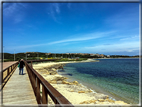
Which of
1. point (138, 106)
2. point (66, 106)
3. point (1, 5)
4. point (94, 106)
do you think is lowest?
point (138, 106)

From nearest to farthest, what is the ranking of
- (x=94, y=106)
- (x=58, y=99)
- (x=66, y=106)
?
1. (x=66, y=106)
2. (x=58, y=99)
3. (x=94, y=106)

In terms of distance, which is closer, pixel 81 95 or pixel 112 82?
pixel 81 95

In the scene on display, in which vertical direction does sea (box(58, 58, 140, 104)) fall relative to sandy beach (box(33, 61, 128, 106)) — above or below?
below

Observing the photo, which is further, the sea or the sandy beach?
the sea

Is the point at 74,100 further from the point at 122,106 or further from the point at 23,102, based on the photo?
the point at 23,102

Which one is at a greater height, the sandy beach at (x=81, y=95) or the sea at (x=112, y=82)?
the sandy beach at (x=81, y=95)

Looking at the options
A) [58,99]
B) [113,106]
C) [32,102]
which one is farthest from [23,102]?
[113,106]

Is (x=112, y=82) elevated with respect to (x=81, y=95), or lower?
lower

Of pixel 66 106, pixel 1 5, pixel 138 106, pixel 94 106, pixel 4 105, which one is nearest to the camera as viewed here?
pixel 66 106

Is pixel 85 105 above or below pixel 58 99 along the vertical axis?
below

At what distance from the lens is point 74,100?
8.48 metres

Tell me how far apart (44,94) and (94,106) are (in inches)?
232

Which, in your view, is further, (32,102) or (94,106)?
(94,106)

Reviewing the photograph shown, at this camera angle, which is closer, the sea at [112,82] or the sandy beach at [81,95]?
the sandy beach at [81,95]
